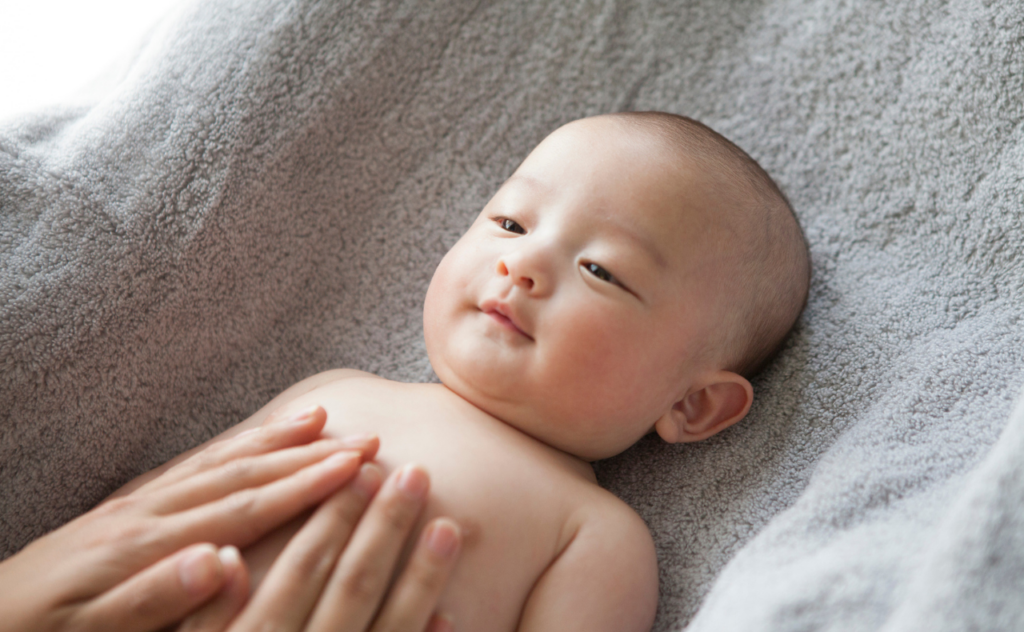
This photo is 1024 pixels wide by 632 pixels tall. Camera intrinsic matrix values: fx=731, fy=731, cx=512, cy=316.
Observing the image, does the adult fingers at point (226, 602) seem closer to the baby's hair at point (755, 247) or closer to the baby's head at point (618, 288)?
the baby's head at point (618, 288)

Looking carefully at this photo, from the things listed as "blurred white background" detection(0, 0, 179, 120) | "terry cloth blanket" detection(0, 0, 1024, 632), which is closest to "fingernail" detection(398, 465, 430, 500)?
"terry cloth blanket" detection(0, 0, 1024, 632)

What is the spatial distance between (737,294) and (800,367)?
0.22 meters

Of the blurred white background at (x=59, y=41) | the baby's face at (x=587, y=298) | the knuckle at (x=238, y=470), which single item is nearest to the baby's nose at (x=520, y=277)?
the baby's face at (x=587, y=298)

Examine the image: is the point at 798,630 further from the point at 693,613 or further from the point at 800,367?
the point at 800,367

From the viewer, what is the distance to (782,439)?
1198 mm

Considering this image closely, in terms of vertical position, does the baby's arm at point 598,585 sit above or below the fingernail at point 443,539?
below

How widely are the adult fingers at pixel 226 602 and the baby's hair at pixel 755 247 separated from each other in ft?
2.58

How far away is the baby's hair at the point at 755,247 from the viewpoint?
1.17 meters

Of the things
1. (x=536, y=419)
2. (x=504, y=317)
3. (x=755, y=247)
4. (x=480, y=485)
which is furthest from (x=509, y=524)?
(x=755, y=247)

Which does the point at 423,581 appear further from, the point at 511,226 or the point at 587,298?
the point at 511,226

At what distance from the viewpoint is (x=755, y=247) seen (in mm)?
1167

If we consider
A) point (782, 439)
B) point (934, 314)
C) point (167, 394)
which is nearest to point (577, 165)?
point (782, 439)

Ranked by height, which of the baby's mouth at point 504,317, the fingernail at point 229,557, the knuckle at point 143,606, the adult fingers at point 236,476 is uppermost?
the baby's mouth at point 504,317

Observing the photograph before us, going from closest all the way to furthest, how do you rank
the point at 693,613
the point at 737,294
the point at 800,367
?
the point at 693,613, the point at 737,294, the point at 800,367
